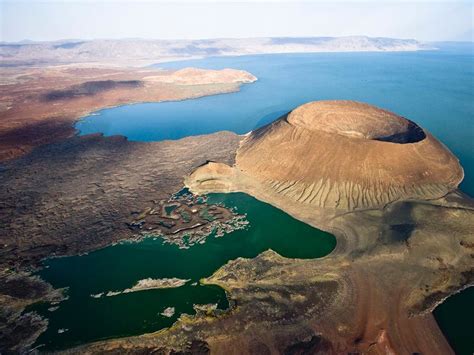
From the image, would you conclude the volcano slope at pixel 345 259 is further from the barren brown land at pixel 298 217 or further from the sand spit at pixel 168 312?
the sand spit at pixel 168 312

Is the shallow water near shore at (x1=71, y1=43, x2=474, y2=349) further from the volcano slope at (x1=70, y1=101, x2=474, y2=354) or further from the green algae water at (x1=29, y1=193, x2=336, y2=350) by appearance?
the green algae water at (x1=29, y1=193, x2=336, y2=350)

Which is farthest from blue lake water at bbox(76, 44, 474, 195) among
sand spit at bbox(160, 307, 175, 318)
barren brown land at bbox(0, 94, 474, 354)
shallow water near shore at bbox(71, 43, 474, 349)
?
sand spit at bbox(160, 307, 175, 318)

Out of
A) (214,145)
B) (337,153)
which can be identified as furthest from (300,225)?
(214,145)

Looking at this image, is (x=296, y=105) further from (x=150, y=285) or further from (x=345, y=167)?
(x=150, y=285)

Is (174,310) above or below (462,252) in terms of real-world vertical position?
below

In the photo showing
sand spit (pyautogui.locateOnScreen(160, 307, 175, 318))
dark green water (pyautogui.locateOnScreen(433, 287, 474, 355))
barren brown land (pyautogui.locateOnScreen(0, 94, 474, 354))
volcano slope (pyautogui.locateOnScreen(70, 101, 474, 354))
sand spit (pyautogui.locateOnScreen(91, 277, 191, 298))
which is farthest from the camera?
sand spit (pyautogui.locateOnScreen(91, 277, 191, 298))

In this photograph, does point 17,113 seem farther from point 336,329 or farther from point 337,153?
point 336,329
